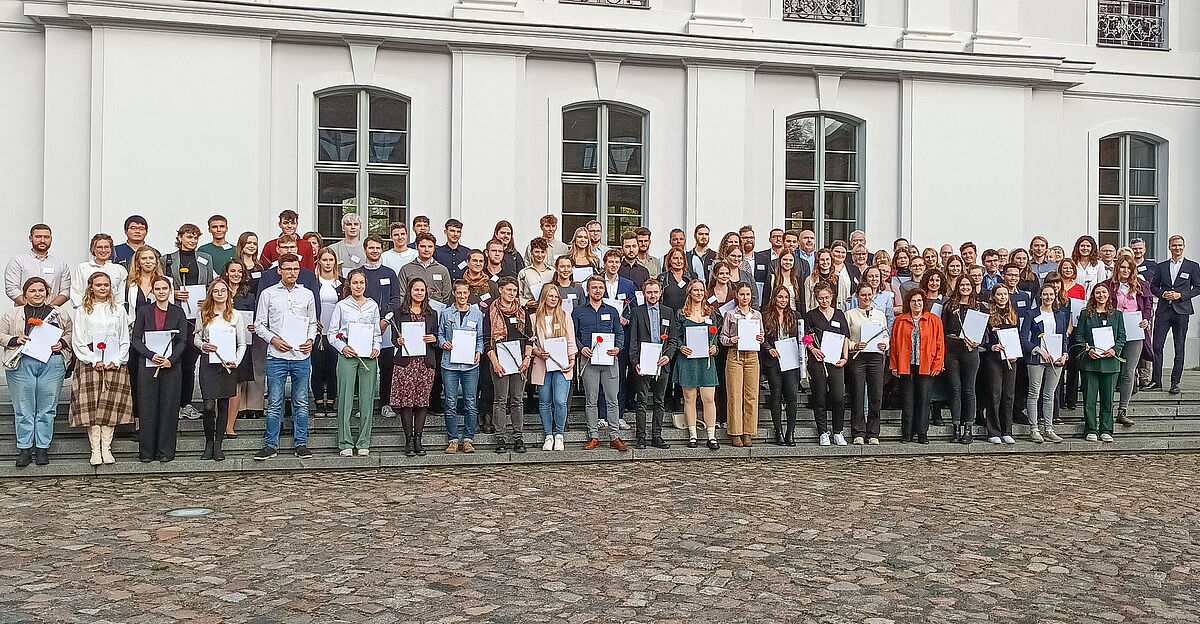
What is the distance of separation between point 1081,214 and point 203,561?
15.1 metres

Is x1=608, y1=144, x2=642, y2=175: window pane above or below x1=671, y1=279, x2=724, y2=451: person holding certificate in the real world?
above

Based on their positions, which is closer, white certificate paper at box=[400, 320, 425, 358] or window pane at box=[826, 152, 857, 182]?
white certificate paper at box=[400, 320, 425, 358]

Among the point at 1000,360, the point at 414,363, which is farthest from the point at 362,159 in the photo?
the point at 1000,360

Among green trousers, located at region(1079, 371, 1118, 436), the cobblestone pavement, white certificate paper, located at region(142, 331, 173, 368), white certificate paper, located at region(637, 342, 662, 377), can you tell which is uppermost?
Answer: white certificate paper, located at region(142, 331, 173, 368)

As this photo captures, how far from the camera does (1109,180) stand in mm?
18625

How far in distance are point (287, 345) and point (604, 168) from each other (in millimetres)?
7085

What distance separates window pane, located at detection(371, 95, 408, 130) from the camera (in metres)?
15.6

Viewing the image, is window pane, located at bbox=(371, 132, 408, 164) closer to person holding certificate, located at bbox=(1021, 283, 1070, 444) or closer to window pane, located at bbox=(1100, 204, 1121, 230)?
person holding certificate, located at bbox=(1021, 283, 1070, 444)

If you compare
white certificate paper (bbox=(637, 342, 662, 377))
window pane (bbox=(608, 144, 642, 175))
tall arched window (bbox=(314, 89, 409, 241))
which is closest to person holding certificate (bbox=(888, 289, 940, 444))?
white certificate paper (bbox=(637, 342, 662, 377))

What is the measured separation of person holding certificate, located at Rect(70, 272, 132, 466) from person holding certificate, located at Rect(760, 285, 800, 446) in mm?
5677

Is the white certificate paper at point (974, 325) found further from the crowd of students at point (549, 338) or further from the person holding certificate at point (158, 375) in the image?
the person holding certificate at point (158, 375)

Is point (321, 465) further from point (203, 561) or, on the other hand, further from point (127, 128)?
point (127, 128)

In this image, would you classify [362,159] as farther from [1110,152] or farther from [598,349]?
[1110,152]

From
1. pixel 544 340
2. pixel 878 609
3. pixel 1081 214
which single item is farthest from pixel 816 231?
pixel 878 609
